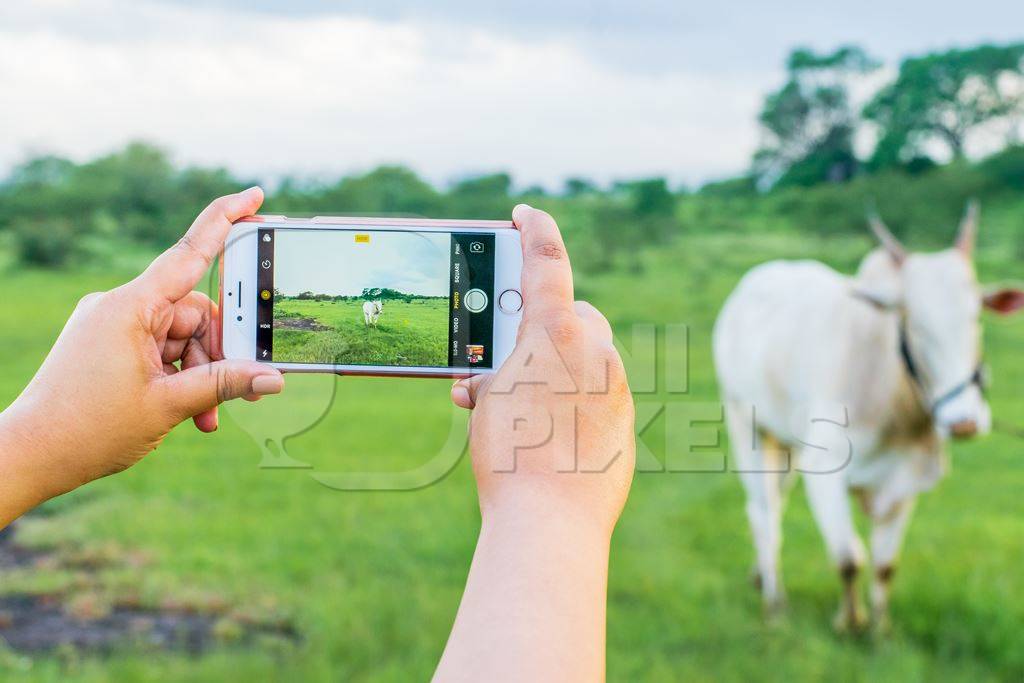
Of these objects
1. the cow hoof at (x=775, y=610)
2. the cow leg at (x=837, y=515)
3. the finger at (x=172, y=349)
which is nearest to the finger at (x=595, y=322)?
the finger at (x=172, y=349)

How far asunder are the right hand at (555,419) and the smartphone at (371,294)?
466 millimetres

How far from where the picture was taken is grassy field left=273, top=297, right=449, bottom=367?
162 cm

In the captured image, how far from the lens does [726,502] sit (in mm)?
5555

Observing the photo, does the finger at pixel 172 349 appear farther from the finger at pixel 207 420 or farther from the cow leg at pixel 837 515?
the cow leg at pixel 837 515

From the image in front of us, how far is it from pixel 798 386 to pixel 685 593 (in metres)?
0.88

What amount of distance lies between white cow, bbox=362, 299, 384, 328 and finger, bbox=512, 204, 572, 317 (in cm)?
47

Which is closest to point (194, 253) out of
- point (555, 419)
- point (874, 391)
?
point (555, 419)

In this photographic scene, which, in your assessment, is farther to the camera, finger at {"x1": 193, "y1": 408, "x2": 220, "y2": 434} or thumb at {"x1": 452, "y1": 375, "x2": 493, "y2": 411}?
finger at {"x1": 193, "y1": 408, "x2": 220, "y2": 434}

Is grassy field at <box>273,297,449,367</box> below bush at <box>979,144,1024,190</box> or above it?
below

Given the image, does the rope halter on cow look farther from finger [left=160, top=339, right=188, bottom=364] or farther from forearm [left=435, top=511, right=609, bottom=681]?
forearm [left=435, top=511, right=609, bottom=681]

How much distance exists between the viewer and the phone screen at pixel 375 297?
1.62 m

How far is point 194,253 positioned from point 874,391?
8.79 feet

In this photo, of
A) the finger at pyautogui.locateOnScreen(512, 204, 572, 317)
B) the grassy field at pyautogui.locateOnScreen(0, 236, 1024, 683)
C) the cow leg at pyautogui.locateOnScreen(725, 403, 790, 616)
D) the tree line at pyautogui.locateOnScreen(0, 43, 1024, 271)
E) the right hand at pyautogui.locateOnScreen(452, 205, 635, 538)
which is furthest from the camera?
the tree line at pyautogui.locateOnScreen(0, 43, 1024, 271)

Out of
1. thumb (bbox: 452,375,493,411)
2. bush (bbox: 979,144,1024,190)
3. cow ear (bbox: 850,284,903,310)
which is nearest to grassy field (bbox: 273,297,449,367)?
thumb (bbox: 452,375,493,411)
